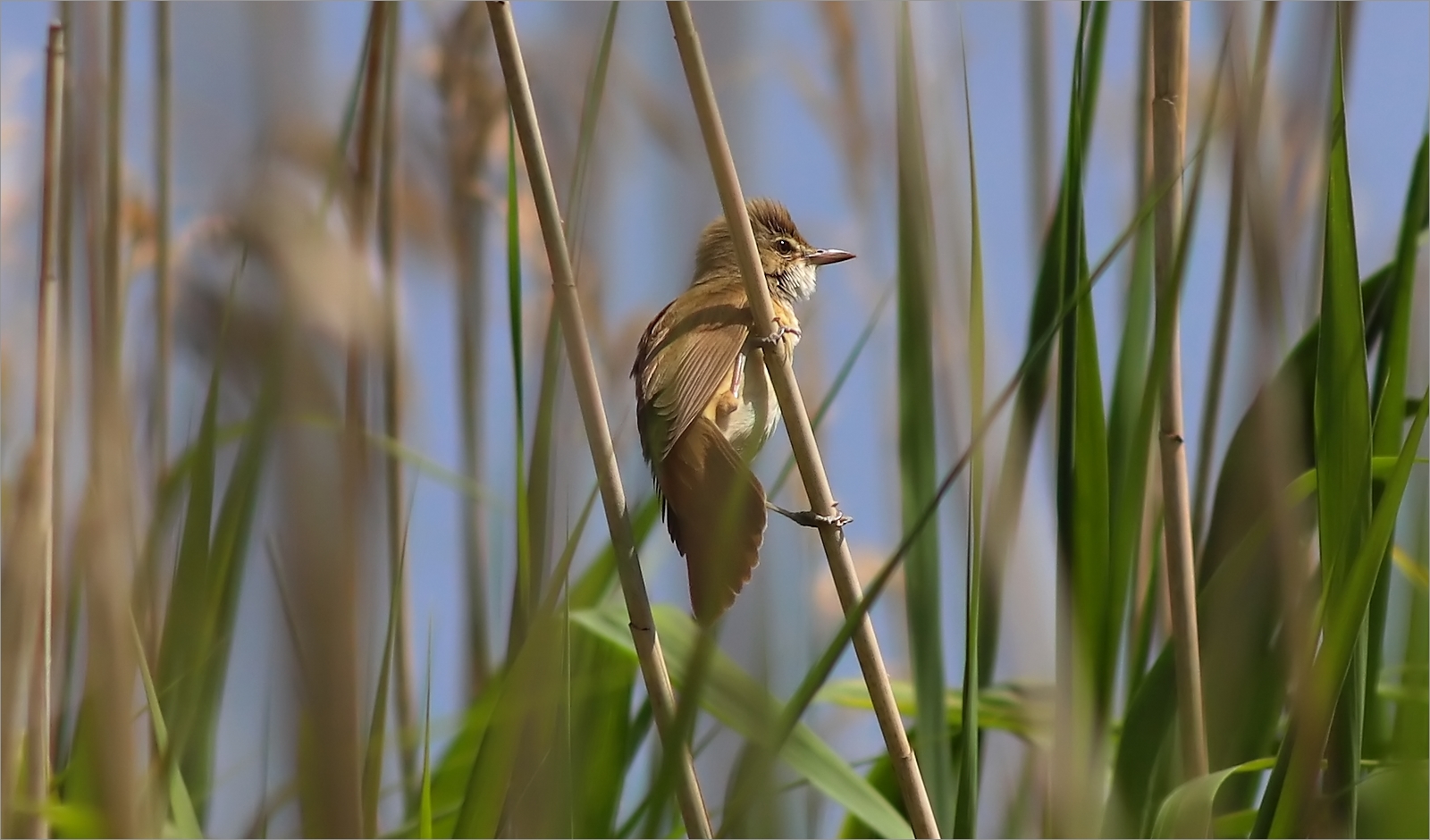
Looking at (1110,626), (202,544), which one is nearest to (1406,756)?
(1110,626)

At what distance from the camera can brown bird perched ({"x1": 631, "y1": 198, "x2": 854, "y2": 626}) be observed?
179cm

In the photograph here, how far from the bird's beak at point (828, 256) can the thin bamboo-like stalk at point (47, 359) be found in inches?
55.0

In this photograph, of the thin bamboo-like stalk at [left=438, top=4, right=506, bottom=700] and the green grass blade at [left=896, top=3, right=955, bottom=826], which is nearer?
the green grass blade at [left=896, top=3, right=955, bottom=826]

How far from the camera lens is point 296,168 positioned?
1033 mm

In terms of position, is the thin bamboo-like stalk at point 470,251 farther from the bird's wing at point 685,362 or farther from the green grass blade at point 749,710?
the green grass blade at point 749,710

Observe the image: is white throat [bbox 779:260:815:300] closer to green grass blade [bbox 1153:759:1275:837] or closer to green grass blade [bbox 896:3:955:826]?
green grass blade [bbox 896:3:955:826]

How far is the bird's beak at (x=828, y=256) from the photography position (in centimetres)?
265

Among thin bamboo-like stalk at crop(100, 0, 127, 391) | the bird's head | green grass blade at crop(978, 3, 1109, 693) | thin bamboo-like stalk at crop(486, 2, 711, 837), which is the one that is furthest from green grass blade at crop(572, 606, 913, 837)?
the bird's head

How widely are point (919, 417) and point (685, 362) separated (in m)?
0.53

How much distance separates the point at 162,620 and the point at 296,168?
555 millimetres

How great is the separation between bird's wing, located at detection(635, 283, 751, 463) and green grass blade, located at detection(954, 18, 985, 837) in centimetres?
54

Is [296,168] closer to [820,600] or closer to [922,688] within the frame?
[922,688]

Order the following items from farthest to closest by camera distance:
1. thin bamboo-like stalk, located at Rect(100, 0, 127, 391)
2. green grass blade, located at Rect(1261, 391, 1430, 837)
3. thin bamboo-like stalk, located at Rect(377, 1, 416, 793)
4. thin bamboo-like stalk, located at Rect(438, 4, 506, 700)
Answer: thin bamboo-like stalk, located at Rect(438, 4, 506, 700), thin bamboo-like stalk, located at Rect(377, 1, 416, 793), thin bamboo-like stalk, located at Rect(100, 0, 127, 391), green grass blade, located at Rect(1261, 391, 1430, 837)

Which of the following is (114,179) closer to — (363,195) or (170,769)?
(363,195)
